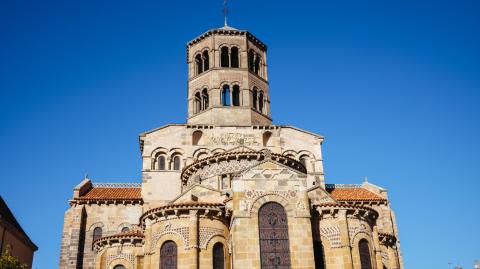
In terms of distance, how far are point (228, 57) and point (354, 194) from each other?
1510cm

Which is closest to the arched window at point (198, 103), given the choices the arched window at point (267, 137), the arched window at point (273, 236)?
the arched window at point (267, 137)

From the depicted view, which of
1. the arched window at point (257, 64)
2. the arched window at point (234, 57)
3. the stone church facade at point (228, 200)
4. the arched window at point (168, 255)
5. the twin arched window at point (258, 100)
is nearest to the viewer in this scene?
the stone church facade at point (228, 200)

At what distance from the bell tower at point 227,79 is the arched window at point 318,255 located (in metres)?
15.1

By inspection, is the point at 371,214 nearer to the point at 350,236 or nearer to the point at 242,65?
the point at 350,236

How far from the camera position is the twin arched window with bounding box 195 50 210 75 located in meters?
40.4

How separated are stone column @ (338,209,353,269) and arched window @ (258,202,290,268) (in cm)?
315

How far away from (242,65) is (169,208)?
1852 cm

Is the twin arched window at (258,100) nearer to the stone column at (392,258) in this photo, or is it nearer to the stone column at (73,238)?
the stone column at (73,238)

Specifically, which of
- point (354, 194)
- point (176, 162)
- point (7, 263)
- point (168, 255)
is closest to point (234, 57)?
point (176, 162)

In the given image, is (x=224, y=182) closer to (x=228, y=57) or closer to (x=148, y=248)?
(x=148, y=248)

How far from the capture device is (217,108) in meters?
37.5

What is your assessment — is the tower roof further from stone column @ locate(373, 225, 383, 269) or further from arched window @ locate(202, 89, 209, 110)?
stone column @ locate(373, 225, 383, 269)

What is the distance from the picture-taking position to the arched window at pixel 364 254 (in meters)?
23.8

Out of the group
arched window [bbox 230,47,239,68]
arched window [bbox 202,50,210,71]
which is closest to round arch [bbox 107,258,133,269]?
arched window [bbox 202,50,210,71]
